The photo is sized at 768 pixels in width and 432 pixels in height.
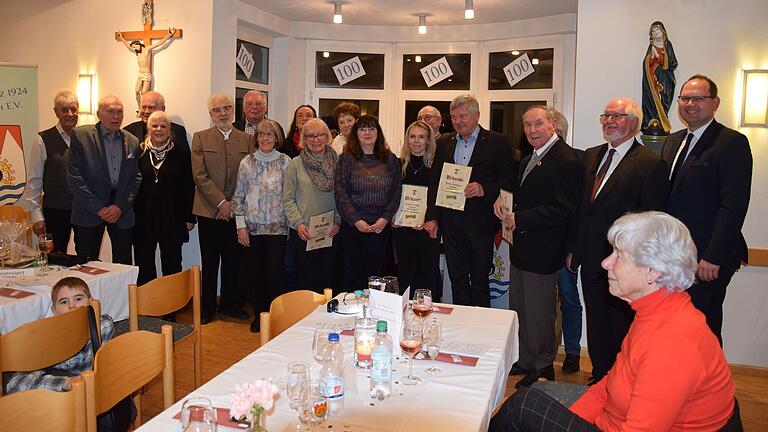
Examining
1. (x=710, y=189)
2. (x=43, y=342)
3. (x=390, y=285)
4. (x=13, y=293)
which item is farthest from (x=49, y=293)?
(x=710, y=189)

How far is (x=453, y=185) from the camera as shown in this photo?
14.4ft

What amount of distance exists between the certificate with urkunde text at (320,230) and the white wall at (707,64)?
74.9 inches

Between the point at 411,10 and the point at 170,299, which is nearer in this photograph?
the point at 170,299

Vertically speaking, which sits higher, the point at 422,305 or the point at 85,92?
the point at 85,92

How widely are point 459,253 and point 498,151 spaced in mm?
763

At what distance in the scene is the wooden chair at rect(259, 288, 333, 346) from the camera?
2.77 meters

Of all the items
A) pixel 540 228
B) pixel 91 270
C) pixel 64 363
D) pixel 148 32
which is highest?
pixel 148 32

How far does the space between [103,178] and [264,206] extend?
→ 1.23 metres

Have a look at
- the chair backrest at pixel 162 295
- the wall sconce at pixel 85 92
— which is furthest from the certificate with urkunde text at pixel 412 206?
→ the wall sconce at pixel 85 92

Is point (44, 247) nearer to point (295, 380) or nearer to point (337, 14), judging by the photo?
point (295, 380)

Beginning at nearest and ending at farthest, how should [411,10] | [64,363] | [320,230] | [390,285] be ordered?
[390,285] < [64,363] < [320,230] < [411,10]

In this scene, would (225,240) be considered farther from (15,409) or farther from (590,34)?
(15,409)

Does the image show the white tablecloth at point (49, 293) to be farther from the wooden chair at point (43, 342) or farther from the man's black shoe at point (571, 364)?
the man's black shoe at point (571, 364)

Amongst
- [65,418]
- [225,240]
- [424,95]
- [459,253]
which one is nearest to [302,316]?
[65,418]
